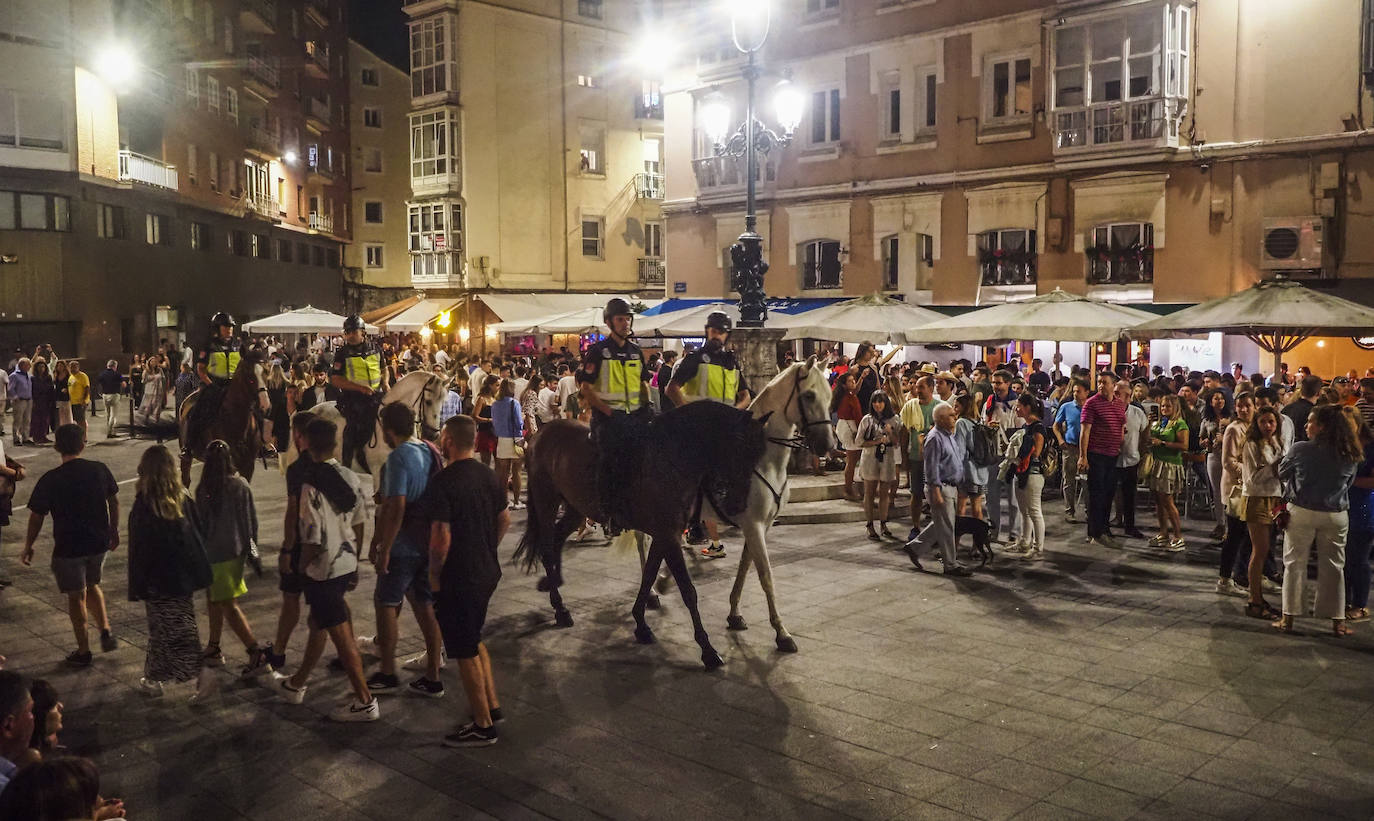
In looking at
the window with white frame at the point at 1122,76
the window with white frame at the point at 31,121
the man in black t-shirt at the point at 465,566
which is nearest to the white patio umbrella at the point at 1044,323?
the window with white frame at the point at 1122,76

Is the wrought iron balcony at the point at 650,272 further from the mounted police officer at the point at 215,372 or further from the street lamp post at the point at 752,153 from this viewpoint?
the mounted police officer at the point at 215,372

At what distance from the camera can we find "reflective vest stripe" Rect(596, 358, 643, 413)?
857cm

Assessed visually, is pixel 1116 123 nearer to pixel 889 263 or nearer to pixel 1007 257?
pixel 1007 257

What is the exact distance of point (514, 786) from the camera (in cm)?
554

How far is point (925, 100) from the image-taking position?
2647 centimetres

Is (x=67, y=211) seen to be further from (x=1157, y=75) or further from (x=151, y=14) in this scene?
(x=1157, y=75)

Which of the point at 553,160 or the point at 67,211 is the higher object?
the point at 553,160

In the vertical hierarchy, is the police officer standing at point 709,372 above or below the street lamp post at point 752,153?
below

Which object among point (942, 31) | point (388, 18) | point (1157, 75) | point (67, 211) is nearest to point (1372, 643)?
point (1157, 75)

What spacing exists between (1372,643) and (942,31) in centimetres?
2089

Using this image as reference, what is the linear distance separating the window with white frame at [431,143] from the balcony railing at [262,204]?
Answer: 6.81 meters

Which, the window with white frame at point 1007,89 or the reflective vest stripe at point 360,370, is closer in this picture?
the reflective vest stripe at point 360,370

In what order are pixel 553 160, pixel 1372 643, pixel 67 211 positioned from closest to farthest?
1. pixel 1372 643
2. pixel 67 211
3. pixel 553 160

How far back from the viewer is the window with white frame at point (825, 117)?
28.2 metres
